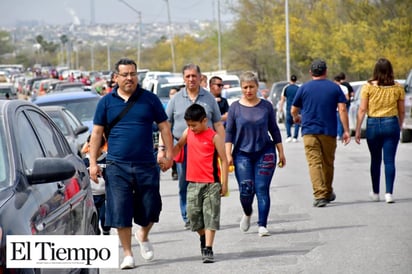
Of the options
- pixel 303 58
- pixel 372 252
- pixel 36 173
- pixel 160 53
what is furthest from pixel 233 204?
pixel 160 53

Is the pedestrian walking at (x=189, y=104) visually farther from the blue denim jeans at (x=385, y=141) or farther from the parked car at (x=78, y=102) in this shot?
the parked car at (x=78, y=102)

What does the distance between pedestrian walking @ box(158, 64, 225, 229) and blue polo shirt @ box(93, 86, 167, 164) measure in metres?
1.87

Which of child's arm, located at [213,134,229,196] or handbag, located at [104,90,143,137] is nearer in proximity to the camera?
handbag, located at [104,90,143,137]

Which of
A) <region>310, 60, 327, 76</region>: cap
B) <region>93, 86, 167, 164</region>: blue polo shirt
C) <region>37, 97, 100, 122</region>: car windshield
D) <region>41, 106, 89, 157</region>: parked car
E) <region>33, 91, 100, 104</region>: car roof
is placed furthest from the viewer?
<region>37, 97, 100, 122</region>: car windshield

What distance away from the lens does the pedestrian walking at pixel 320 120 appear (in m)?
14.5

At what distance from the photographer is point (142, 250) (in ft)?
34.6

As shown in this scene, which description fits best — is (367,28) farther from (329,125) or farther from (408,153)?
(329,125)

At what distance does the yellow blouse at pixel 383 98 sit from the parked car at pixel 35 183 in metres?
7.04

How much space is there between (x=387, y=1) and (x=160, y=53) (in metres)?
98.0

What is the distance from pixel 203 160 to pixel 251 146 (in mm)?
1560

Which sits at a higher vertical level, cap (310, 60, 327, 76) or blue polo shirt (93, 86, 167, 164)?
cap (310, 60, 327, 76)

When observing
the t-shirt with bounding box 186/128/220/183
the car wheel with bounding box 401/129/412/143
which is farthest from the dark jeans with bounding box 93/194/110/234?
the car wheel with bounding box 401/129/412/143

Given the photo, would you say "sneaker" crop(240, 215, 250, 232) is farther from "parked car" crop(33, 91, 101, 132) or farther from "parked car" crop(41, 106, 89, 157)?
"parked car" crop(33, 91, 101, 132)

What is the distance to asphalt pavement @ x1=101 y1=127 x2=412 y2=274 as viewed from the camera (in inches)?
398
